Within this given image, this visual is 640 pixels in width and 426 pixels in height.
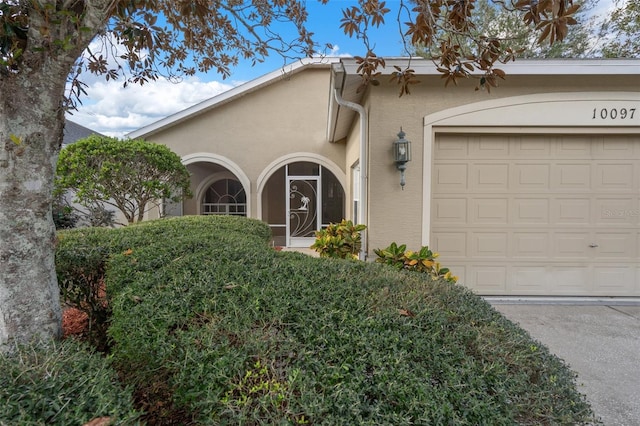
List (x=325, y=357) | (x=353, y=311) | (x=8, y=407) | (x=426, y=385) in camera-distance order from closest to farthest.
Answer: (x=8, y=407) < (x=426, y=385) < (x=325, y=357) < (x=353, y=311)

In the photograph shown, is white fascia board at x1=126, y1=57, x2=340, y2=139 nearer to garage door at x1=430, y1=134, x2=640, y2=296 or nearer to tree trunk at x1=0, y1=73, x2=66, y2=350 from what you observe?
garage door at x1=430, y1=134, x2=640, y2=296

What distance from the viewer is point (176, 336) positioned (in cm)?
168

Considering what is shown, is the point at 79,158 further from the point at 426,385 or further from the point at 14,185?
the point at 426,385

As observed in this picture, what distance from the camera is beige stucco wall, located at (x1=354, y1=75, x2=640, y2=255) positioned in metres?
4.80

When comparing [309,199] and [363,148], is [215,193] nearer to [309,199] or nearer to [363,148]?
[309,199]

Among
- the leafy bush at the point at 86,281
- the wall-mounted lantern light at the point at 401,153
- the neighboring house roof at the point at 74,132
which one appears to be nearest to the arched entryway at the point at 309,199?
the wall-mounted lantern light at the point at 401,153

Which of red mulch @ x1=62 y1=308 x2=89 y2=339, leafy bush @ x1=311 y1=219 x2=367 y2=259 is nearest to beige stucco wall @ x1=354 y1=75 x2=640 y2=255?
leafy bush @ x1=311 y1=219 x2=367 y2=259

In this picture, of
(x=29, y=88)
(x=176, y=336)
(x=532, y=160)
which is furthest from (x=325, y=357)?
(x=532, y=160)

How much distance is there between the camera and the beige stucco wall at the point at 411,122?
4.80m

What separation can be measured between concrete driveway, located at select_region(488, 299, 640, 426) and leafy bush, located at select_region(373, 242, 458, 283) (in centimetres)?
137

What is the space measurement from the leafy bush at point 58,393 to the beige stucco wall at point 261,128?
9.00 m

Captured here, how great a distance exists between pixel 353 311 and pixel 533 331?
352 centimetres

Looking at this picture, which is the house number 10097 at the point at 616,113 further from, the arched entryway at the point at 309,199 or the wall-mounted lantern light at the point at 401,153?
the arched entryway at the point at 309,199

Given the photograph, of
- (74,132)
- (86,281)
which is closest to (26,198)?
(86,281)
